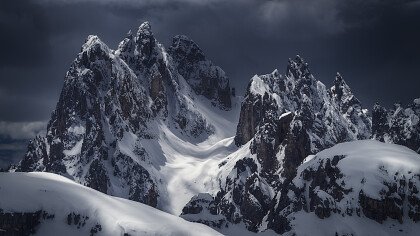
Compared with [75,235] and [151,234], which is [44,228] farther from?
[151,234]

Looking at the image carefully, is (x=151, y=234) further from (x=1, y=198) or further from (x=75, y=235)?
(x=1, y=198)

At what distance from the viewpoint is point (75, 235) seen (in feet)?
643

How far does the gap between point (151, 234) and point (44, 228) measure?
33339 millimetres

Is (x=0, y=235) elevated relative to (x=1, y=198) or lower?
lower

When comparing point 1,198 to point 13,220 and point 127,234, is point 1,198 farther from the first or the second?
point 127,234

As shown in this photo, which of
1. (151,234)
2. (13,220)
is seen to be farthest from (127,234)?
(13,220)

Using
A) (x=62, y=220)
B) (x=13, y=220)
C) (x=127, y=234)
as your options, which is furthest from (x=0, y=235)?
(x=127, y=234)

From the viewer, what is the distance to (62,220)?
656ft

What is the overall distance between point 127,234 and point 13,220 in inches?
1370

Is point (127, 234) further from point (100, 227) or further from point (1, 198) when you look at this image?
point (1, 198)

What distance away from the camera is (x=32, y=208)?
651 ft

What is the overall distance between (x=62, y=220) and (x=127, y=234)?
21.8 m

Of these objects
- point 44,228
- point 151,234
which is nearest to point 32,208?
point 44,228

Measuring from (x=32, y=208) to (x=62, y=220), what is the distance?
10.0m
